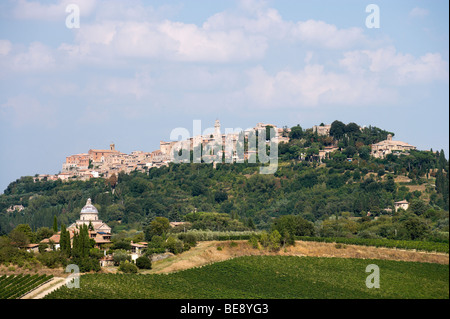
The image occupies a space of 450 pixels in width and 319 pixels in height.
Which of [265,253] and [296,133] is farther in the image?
[296,133]

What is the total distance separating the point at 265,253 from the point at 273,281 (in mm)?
8143

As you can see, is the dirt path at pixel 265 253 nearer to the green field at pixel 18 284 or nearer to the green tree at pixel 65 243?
the green tree at pixel 65 243

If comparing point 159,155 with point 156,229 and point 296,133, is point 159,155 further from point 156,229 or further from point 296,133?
point 156,229

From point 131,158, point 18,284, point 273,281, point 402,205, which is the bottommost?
point 273,281

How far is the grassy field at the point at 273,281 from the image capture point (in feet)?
116

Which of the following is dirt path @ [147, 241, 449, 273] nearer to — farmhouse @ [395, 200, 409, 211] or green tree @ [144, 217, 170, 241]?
green tree @ [144, 217, 170, 241]

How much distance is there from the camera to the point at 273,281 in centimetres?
4034

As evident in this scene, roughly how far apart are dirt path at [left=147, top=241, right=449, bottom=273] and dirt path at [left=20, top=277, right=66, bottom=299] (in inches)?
265

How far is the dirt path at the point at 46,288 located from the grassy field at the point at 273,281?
0.73m

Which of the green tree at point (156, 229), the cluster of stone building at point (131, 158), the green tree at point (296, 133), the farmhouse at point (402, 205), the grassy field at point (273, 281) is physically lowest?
the grassy field at point (273, 281)

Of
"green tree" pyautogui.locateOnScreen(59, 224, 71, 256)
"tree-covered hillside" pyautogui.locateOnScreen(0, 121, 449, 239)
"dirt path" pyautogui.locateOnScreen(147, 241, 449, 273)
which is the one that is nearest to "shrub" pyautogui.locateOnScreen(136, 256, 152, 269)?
"dirt path" pyautogui.locateOnScreen(147, 241, 449, 273)

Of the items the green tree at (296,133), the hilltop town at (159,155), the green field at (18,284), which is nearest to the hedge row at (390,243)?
the green field at (18,284)

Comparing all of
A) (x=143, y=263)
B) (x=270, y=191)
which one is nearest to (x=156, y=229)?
(x=143, y=263)

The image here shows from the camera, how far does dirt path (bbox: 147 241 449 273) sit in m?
44.1
